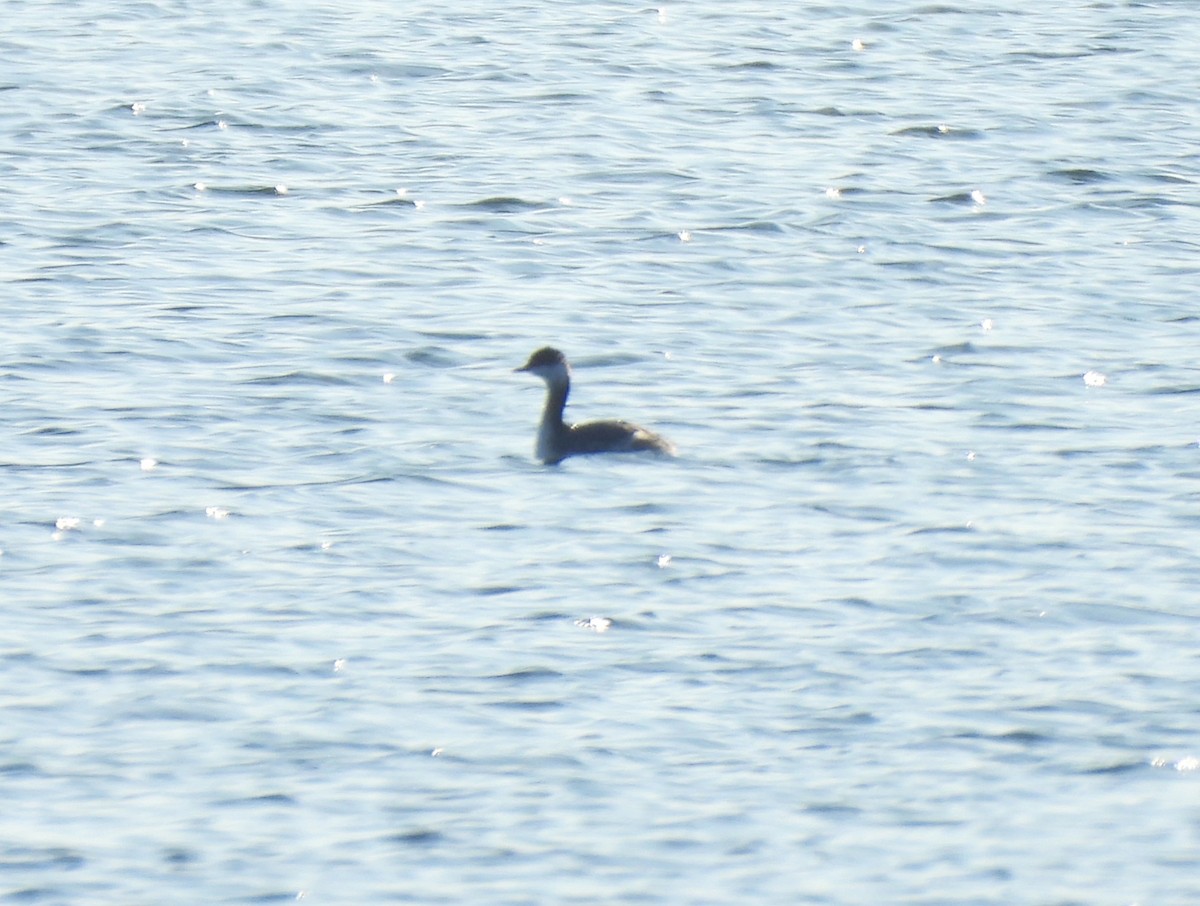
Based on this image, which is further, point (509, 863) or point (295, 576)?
point (295, 576)

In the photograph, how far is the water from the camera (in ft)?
37.6

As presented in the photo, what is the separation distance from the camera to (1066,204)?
24547 millimetres

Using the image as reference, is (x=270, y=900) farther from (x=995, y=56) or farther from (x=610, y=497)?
(x=995, y=56)

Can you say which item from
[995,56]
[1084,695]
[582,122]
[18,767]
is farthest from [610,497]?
[995,56]

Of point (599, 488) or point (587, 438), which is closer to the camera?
point (599, 488)

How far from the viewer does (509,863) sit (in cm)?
1103

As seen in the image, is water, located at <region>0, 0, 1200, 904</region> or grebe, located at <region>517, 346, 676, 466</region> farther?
grebe, located at <region>517, 346, 676, 466</region>

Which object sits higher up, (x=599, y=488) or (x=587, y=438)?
(x=587, y=438)

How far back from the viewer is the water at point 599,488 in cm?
1145

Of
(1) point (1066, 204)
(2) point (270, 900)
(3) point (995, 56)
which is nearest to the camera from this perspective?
(2) point (270, 900)

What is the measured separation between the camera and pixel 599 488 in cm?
1664

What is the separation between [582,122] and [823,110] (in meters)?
2.60

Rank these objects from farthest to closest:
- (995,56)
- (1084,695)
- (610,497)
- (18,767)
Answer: (995,56)
(610,497)
(1084,695)
(18,767)

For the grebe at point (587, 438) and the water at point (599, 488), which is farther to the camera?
the grebe at point (587, 438)
